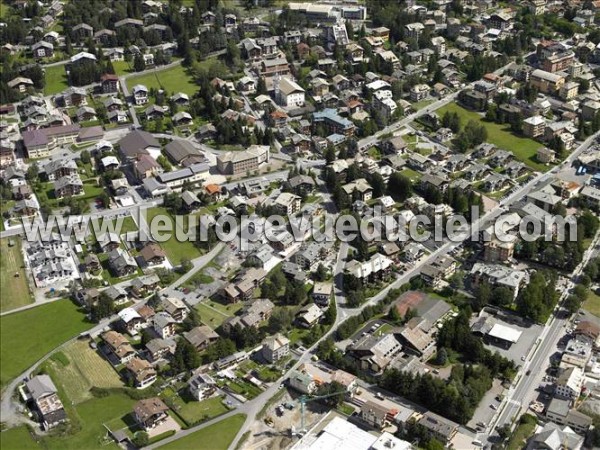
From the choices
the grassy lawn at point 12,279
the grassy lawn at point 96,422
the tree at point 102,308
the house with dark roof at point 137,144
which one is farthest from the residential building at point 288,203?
the grassy lawn at point 96,422

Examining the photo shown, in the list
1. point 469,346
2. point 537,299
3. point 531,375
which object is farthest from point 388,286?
point 531,375

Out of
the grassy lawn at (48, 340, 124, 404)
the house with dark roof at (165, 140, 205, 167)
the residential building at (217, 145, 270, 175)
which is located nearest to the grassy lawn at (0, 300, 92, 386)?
the grassy lawn at (48, 340, 124, 404)

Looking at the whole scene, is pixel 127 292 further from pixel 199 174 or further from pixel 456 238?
pixel 456 238

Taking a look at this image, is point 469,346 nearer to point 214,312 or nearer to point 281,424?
point 281,424

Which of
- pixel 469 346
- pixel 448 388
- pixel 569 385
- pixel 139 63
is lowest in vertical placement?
pixel 569 385

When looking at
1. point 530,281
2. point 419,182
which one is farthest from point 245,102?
point 530,281

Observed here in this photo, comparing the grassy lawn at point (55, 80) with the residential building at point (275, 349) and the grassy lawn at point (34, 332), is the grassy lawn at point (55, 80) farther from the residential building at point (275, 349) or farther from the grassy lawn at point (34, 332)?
the residential building at point (275, 349)
